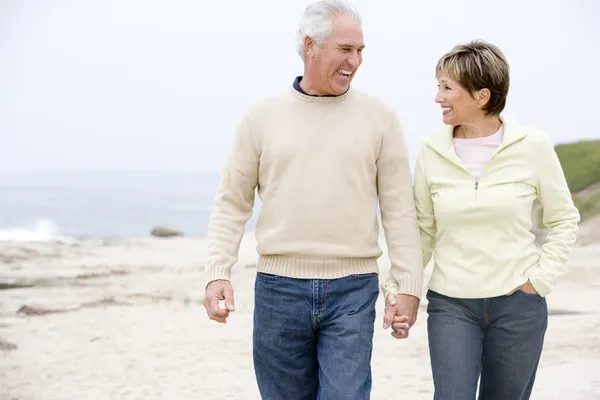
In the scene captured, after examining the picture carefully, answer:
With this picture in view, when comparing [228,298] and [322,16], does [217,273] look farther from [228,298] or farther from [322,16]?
[322,16]

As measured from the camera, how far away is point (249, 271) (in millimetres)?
13617

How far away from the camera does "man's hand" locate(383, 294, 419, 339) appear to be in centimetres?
344

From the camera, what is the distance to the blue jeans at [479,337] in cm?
330

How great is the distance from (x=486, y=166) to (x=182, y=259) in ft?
42.7

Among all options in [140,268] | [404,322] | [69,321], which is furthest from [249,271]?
[404,322]

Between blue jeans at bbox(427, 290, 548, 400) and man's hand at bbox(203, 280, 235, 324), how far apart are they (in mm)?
739

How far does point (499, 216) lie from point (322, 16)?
95cm

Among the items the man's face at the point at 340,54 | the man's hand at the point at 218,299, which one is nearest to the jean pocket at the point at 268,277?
the man's hand at the point at 218,299

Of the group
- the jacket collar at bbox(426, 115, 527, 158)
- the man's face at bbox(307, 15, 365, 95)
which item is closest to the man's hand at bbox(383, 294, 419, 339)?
the jacket collar at bbox(426, 115, 527, 158)

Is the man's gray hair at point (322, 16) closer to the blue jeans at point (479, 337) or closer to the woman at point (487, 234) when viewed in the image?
the woman at point (487, 234)

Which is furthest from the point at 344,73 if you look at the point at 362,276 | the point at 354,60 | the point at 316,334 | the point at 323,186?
the point at 316,334

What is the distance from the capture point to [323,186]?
3357 mm

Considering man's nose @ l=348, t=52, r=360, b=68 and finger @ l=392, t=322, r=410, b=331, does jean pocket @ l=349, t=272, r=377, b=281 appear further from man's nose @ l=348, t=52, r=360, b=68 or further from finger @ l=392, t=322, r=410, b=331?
man's nose @ l=348, t=52, r=360, b=68

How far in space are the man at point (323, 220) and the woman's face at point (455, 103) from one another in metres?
0.19
